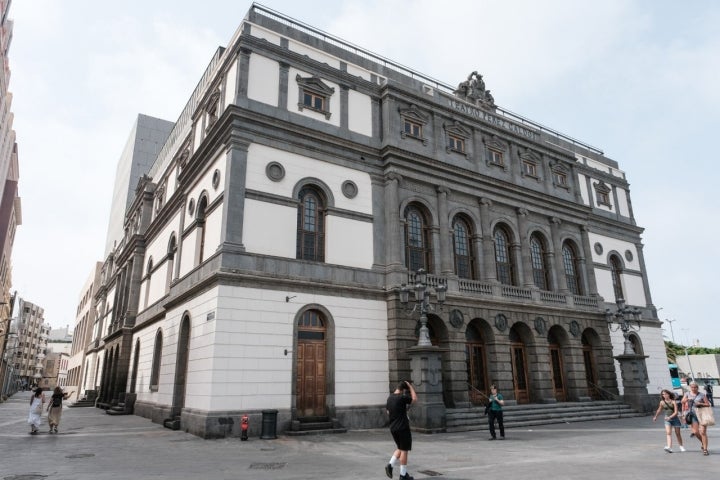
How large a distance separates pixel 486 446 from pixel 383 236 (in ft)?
34.2

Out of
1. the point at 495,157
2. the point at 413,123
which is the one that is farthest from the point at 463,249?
the point at 413,123

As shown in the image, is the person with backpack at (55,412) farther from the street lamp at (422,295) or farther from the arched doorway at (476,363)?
the arched doorway at (476,363)

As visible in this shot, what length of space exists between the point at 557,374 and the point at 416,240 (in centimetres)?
1119

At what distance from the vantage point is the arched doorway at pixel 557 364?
2552 cm

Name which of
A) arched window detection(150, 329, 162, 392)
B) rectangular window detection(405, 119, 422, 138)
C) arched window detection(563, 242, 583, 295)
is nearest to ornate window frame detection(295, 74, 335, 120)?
rectangular window detection(405, 119, 422, 138)

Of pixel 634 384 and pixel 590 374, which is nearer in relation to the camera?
pixel 634 384

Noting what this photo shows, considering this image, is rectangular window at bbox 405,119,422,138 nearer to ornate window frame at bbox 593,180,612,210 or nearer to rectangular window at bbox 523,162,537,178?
rectangular window at bbox 523,162,537,178

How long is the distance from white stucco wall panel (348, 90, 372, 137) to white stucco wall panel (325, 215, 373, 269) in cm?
492

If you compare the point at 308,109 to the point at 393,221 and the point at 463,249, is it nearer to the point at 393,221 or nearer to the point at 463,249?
the point at 393,221

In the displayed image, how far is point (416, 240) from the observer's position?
2355 cm

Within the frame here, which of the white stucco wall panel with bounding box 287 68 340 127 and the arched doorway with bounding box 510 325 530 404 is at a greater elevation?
the white stucco wall panel with bounding box 287 68 340 127

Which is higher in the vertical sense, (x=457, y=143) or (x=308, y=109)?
(x=457, y=143)

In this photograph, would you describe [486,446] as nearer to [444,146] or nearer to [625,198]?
[444,146]

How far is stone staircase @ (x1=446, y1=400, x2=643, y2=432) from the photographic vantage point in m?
19.3
